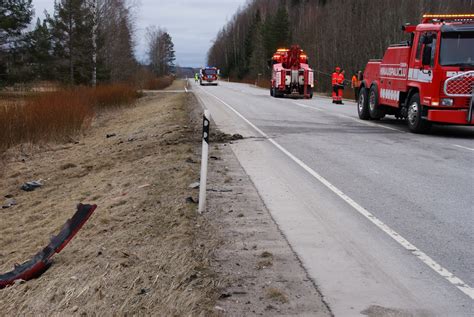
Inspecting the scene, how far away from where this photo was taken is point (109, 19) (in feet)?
143

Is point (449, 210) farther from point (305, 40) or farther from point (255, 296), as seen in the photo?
point (305, 40)

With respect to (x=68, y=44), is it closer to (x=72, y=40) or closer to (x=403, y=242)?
(x=72, y=40)

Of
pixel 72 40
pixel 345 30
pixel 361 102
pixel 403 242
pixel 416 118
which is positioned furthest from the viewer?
pixel 345 30

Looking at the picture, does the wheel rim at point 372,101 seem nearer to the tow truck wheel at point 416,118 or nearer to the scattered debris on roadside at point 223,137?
the tow truck wheel at point 416,118

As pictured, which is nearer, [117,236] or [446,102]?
[117,236]

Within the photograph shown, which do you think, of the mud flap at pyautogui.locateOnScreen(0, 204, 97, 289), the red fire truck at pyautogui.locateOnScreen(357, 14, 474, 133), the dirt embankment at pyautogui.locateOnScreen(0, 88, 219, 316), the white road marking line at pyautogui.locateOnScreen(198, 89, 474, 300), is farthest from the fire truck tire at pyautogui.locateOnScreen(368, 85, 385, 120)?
the mud flap at pyautogui.locateOnScreen(0, 204, 97, 289)

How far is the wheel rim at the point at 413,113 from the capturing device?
13.5m

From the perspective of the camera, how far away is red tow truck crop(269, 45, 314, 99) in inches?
1212

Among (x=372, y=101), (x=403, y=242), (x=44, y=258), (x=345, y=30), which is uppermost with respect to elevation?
(x=345, y=30)

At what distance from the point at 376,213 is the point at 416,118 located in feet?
27.2

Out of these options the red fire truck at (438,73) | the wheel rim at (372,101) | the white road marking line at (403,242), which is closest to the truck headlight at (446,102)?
the red fire truck at (438,73)

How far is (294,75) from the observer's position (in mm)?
30875

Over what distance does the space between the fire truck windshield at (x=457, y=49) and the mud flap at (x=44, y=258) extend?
10290 millimetres

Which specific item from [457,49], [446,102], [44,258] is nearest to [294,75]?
[457,49]
